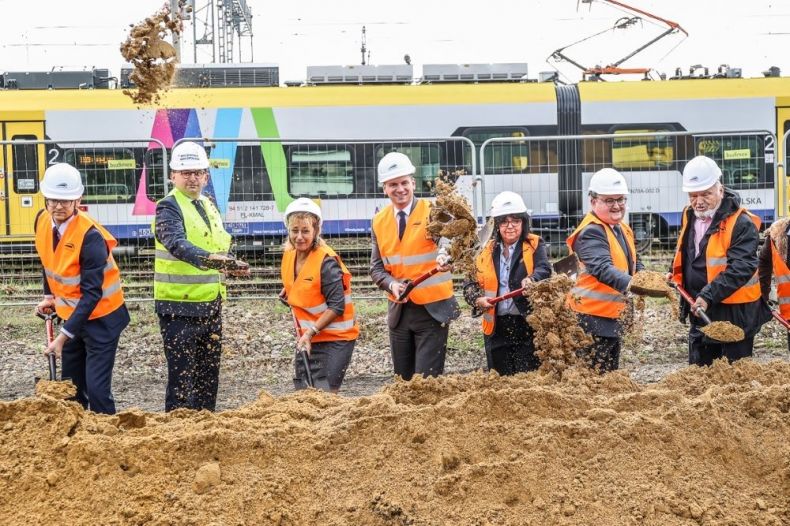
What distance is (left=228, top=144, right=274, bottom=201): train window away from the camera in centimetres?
1321

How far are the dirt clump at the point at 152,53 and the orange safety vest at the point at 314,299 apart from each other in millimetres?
1670

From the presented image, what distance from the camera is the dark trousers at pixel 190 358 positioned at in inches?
249

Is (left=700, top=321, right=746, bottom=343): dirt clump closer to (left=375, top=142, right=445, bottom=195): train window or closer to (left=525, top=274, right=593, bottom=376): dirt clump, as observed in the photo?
(left=525, top=274, right=593, bottom=376): dirt clump

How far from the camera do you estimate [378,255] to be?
6637 mm

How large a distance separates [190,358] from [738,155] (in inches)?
368

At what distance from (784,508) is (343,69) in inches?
571

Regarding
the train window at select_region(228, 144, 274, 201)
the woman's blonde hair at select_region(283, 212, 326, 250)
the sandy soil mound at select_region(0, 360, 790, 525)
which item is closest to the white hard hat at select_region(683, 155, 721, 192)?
the sandy soil mound at select_region(0, 360, 790, 525)

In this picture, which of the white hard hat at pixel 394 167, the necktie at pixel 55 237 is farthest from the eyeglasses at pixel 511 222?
the necktie at pixel 55 237

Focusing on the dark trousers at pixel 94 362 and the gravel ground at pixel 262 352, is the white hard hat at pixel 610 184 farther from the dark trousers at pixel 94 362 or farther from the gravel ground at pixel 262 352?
the dark trousers at pixel 94 362

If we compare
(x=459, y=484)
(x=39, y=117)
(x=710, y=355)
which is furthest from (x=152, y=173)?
(x=459, y=484)

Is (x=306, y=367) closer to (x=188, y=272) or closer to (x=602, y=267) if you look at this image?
(x=188, y=272)

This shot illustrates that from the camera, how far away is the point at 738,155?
13.1 m

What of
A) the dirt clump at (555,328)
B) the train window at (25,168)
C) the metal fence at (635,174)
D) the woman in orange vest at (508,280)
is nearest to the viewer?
the dirt clump at (555,328)

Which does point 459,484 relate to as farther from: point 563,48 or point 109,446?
point 563,48
